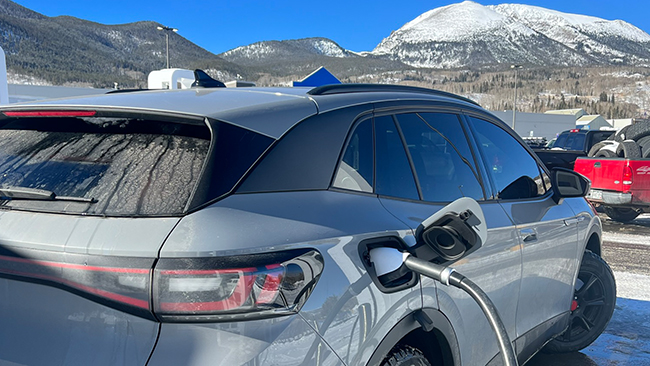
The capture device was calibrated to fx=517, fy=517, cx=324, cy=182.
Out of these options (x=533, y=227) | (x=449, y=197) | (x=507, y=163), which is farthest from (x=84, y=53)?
(x=449, y=197)

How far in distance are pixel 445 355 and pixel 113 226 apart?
4.68ft

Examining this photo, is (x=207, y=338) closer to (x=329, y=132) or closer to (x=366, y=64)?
(x=329, y=132)

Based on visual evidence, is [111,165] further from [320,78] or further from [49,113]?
[320,78]

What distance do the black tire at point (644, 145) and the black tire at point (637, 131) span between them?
0.27 ft

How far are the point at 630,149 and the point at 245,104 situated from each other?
984cm

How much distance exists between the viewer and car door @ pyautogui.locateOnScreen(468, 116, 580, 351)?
9.64ft

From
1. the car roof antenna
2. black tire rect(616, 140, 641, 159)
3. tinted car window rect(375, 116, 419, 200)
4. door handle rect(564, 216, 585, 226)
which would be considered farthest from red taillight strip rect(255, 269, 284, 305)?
black tire rect(616, 140, 641, 159)

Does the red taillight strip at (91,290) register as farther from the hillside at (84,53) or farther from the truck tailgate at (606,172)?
the hillside at (84,53)

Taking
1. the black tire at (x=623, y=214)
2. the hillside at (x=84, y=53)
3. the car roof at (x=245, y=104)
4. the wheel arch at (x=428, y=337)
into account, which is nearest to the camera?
the car roof at (x=245, y=104)

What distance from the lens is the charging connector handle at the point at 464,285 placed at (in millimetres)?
1836

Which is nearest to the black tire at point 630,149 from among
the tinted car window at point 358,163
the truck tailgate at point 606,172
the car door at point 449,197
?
the truck tailgate at point 606,172

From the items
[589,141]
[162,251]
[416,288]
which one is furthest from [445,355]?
[589,141]

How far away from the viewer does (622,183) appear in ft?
31.1

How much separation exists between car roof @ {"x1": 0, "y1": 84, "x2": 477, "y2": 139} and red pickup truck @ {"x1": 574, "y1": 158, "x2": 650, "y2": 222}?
345 inches
